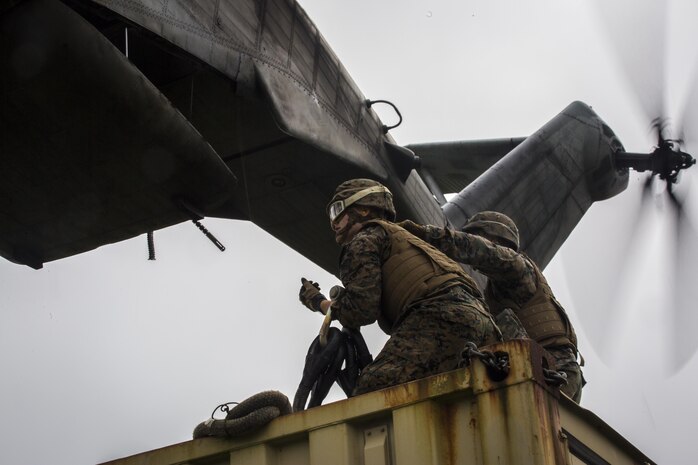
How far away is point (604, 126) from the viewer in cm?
1245

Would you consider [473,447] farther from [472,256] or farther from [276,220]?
[276,220]

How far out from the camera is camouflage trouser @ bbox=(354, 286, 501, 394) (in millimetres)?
3896

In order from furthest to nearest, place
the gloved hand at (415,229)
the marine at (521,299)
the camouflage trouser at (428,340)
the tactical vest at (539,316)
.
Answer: the tactical vest at (539,316) < the marine at (521,299) < the gloved hand at (415,229) < the camouflage trouser at (428,340)

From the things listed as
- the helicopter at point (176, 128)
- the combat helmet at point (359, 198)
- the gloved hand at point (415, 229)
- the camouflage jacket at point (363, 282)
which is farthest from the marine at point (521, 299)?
the helicopter at point (176, 128)

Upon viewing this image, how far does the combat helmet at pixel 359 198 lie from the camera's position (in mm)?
4629

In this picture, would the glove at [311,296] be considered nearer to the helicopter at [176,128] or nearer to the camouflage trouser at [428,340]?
the camouflage trouser at [428,340]

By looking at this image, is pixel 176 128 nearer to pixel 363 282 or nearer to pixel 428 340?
pixel 363 282

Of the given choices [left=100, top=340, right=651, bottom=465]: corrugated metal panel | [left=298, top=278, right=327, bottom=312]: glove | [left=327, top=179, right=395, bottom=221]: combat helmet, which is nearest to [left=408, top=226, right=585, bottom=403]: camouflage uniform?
[left=327, top=179, right=395, bottom=221]: combat helmet

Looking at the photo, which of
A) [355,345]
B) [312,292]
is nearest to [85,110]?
[312,292]

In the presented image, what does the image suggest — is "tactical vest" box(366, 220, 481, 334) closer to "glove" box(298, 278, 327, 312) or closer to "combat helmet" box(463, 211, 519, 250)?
"glove" box(298, 278, 327, 312)

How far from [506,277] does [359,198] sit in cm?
107

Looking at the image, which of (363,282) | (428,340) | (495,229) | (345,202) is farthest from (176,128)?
(428,340)

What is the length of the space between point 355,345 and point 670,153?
832cm

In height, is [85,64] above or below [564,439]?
above
